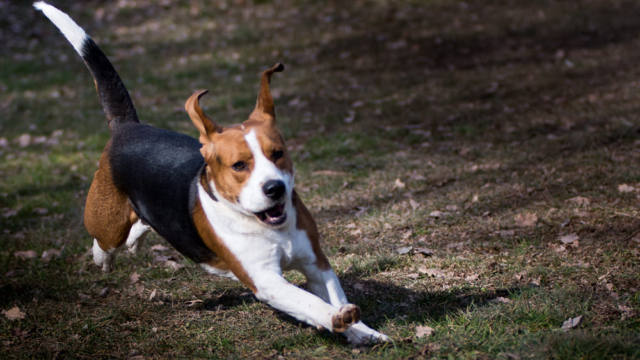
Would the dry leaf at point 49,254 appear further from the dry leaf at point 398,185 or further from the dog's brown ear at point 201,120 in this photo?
the dry leaf at point 398,185

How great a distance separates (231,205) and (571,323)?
2.04m

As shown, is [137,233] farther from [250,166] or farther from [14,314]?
[250,166]

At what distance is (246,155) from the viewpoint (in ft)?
9.98

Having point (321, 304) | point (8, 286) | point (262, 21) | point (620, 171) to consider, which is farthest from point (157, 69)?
point (321, 304)

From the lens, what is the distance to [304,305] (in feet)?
10.0

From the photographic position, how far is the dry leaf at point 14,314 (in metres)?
4.22

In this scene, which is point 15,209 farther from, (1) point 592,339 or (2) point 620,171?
(2) point 620,171

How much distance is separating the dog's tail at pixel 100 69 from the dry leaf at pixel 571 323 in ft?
10.8

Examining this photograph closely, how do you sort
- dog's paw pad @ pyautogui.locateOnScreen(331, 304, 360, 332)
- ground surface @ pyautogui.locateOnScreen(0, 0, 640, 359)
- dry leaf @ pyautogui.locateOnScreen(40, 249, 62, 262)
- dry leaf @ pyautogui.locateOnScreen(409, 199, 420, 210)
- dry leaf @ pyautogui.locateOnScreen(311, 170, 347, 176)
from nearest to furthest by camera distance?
1. dog's paw pad @ pyautogui.locateOnScreen(331, 304, 360, 332)
2. ground surface @ pyautogui.locateOnScreen(0, 0, 640, 359)
3. dry leaf @ pyautogui.locateOnScreen(40, 249, 62, 262)
4. dry leaf @ pyautogui.locateOnScreen(409, 199, 420, 210)
5. dry leaf @ pyautogui.locateOnScreen(311, 170, 347, 176)

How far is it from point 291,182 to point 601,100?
22.8 feet

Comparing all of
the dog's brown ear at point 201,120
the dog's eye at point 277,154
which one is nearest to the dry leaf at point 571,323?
the dog's eye at point 277,154

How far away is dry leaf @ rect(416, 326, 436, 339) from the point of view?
3389mm

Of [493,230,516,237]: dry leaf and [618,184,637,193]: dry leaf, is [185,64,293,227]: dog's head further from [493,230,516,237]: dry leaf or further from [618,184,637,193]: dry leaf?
[618,184,637,193]: dry leaf

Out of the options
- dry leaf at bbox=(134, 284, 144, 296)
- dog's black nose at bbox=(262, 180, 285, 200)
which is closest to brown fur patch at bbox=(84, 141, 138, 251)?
dry leaf at bbox=(134, 284, 144, 296)
